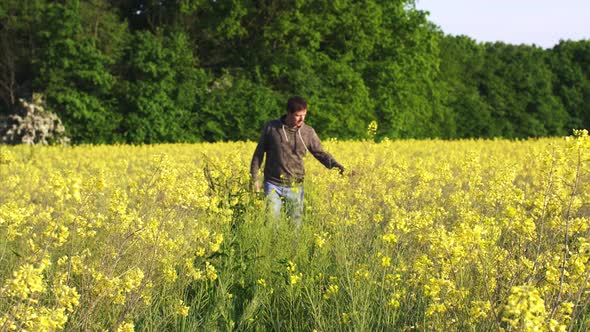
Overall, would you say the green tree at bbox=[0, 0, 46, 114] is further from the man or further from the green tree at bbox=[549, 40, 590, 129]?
the green tree at bbox=[549, 40, 590, 129]

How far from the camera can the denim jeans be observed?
700 cm

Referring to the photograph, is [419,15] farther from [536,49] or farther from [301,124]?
[301,124]

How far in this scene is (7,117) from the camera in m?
23.5

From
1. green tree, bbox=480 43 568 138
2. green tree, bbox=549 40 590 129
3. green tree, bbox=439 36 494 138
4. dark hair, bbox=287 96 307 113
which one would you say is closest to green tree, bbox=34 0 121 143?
dark hair, bbox=287 96 307 113

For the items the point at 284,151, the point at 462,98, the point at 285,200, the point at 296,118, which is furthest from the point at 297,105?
the point at 462,98

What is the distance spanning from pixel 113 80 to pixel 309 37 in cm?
841

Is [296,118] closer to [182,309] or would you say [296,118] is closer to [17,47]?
[182,309]

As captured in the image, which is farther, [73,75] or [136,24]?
[136,24]

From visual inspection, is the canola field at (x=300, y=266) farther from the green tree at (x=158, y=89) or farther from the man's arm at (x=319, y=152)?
the green tree at (x=158, y=89)

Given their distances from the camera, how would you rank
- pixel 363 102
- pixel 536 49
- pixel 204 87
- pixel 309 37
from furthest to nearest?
pixel 536 49 < pixel 363 102 < pixel 309 37 < pixel 204 87

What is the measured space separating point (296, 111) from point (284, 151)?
1.78 feet

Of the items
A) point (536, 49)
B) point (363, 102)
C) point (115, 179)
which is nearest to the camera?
point (115, 179)

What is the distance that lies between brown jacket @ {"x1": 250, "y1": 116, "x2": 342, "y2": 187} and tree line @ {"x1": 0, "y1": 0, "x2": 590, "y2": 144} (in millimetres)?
16719

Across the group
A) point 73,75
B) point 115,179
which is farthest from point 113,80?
point 115,179
